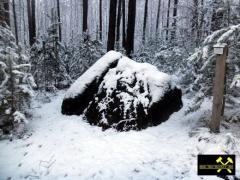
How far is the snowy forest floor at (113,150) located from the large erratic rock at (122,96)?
0.30 metres

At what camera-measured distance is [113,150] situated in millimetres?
5141

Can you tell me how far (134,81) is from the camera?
22.2 ft

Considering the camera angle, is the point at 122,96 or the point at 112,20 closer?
the point at 122,96

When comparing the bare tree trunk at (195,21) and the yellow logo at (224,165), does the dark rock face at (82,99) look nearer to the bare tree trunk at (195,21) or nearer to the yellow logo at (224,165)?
the bare tree trunk at (195,21)

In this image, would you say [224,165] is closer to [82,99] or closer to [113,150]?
[113,150]

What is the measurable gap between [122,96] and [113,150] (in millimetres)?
1759

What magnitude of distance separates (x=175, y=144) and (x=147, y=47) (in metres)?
11.5

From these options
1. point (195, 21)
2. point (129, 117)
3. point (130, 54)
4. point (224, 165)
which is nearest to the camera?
point (224, 165)

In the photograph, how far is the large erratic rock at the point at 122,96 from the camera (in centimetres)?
625

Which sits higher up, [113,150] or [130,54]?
[130,54]

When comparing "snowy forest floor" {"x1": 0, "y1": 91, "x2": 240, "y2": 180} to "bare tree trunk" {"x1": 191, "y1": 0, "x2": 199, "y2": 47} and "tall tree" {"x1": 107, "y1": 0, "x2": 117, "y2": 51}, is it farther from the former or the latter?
"tall tree" {"x1": 107, "y1": 0, "x2": 117, "y2": 51}

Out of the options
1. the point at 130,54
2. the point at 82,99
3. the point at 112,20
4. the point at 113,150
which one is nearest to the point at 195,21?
the point at 112,20

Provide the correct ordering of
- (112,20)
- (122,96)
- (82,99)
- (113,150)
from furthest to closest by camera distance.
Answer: (112,20) → (82,99) → (122,96) → (113,150)

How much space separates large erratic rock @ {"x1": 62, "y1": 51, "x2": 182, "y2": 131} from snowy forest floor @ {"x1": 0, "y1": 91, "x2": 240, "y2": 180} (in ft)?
0.98
